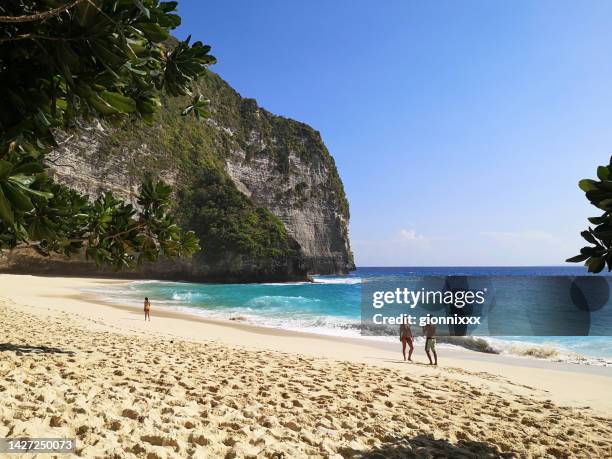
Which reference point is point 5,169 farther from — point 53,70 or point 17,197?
point 53,70

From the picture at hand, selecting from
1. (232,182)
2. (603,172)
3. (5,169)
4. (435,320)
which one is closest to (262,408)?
(5,169)

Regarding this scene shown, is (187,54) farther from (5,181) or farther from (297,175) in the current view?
(297,175)

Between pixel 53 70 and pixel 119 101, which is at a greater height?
pixel 53 70

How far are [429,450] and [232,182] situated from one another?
201 feet

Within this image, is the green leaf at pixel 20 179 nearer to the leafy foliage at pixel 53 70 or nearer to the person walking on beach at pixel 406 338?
the leafy foliage at pixel 53 70

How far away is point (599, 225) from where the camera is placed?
2529 millimetres

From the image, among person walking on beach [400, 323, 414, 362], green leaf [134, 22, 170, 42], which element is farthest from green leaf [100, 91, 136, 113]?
person walking on beach [400, 323, 414, 362]

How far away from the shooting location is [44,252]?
4637mm

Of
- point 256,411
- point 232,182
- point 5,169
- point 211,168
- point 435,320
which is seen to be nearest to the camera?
point 5,169

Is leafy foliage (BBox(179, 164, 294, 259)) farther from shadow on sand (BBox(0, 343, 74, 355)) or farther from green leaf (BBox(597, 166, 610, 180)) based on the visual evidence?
green leaf (BBox(597, 166, 610, 180))

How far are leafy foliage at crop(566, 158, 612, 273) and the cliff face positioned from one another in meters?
43.8

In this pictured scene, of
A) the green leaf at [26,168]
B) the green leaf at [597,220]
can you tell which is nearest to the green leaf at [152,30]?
the green leaf at [26,168]

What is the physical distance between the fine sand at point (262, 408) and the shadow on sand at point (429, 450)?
2 centimetres

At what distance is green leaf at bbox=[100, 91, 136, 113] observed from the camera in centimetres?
185
